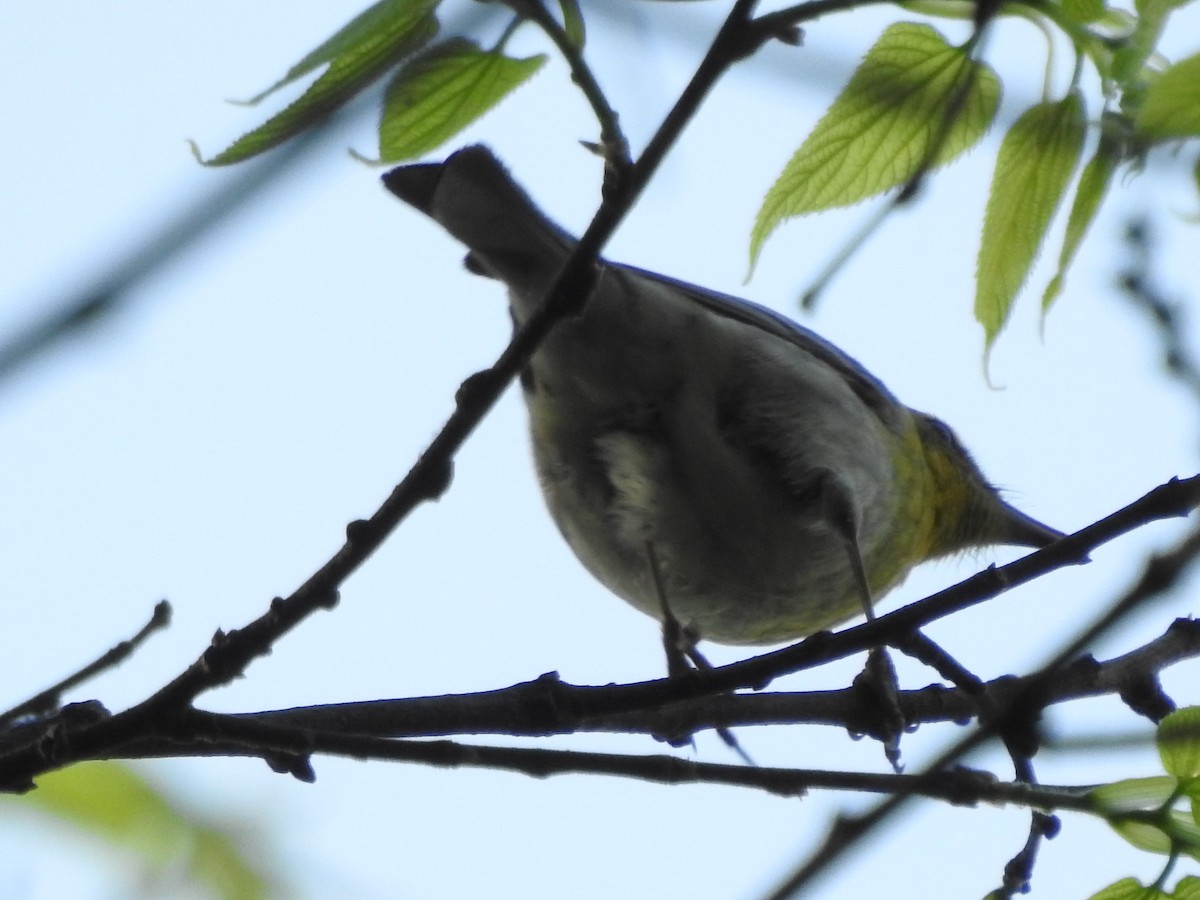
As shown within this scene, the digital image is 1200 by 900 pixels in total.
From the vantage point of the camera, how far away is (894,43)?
2.03m

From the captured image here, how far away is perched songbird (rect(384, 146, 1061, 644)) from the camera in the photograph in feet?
13.6

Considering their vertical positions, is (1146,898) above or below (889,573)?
below

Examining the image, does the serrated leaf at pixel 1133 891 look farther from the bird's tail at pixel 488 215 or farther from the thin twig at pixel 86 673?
the bird's tail at pixel 488 215

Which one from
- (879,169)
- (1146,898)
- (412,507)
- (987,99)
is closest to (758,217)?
(879,169)

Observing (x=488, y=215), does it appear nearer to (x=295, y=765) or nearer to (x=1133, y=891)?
(x=295, y=765)

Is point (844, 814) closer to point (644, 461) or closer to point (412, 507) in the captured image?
point (412, 507)

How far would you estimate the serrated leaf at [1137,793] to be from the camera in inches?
78.1

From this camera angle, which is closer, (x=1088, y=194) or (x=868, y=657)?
(x=1088, y=194)

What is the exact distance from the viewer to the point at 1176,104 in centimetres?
161

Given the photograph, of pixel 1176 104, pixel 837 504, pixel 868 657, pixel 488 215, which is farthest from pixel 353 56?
pixel 837 504

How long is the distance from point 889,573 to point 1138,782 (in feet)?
10.3

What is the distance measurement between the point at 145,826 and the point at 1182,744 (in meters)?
2.24

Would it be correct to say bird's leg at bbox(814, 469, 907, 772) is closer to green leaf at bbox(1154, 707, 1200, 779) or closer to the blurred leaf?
green leaf at bbox(1154, 707, 1200, 779)

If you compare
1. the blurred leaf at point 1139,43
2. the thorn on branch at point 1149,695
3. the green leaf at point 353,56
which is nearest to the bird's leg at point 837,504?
the thorn on branch at point 1149,695
